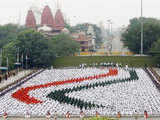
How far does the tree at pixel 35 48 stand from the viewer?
4355cm

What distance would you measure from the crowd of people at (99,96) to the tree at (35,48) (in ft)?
23.4

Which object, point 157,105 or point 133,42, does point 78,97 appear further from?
point 133,42

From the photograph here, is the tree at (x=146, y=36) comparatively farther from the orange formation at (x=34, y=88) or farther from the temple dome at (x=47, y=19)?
the temple dome at (x=47, y=19)

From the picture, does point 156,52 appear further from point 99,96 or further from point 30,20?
point 30,20

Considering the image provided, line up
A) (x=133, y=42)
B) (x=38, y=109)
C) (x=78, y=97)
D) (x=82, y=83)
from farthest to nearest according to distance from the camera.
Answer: (x=133, y=42)
(x=82, y=83)
(x=78, y=97)
(x=38, y=109)

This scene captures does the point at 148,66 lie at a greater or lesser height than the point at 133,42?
lesser

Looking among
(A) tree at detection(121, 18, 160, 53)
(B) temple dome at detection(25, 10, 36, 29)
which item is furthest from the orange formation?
(B) temple dome at detection(25, 10, 36, 29)

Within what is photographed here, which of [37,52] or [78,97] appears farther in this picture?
[37,52]

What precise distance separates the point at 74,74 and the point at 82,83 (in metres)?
6.11

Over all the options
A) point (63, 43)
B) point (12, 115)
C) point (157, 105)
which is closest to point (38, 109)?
point (12, 115)

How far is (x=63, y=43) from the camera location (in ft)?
169

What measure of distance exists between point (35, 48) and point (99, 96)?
20.7m

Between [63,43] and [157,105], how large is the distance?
31096 millimetres

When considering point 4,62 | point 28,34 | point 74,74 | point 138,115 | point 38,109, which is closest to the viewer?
point 138,115
